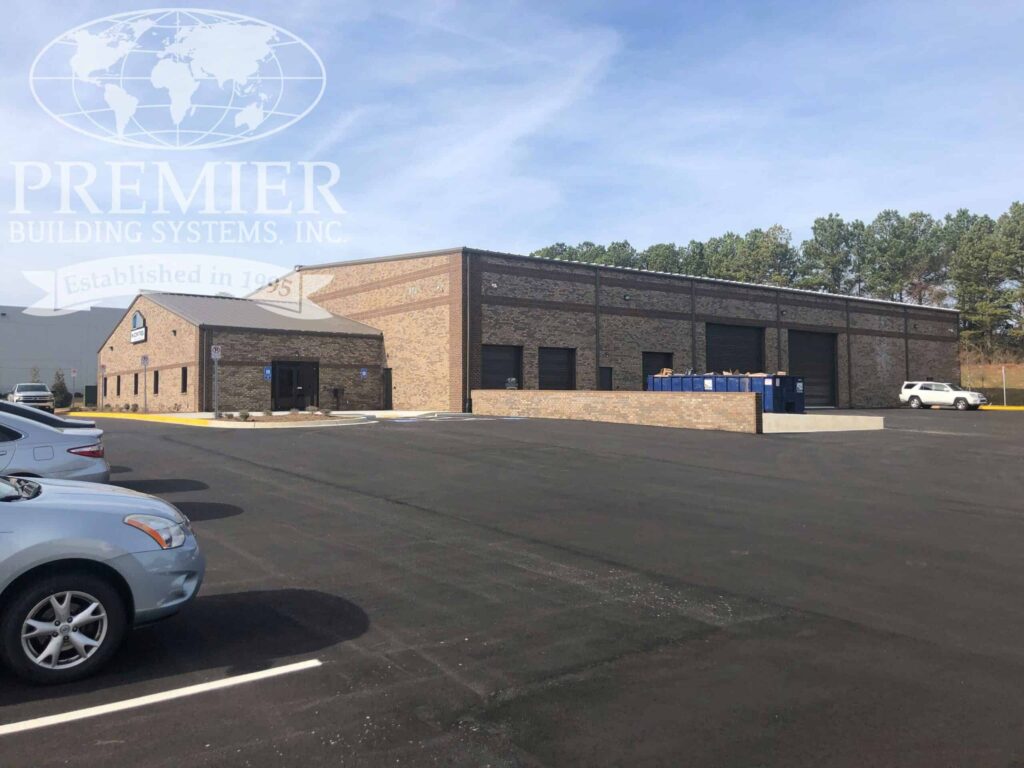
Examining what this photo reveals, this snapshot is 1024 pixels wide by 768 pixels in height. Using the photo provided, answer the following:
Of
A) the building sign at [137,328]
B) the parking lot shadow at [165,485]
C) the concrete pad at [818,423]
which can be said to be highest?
the building sign at [137,328]

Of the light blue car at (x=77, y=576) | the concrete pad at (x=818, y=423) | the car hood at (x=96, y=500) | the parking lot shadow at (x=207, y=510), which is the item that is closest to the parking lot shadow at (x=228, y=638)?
the light blue car at (x=77, y=576)

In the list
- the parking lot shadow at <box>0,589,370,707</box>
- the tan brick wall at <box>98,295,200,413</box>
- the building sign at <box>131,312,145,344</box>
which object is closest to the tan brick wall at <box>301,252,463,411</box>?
the tan brick wall at <box>98,295,200,413</box>

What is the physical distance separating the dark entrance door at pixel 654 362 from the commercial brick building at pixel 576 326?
7 centimetres

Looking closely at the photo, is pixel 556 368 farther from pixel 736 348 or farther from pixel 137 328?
pixel 137 328

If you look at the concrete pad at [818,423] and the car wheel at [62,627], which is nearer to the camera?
the car wheel at [62,627]

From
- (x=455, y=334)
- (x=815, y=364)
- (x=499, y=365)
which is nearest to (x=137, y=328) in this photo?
(x=455, y=334)

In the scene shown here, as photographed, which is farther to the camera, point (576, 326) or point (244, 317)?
point (244, 317)

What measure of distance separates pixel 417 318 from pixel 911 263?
65687mm

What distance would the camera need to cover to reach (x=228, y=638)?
201 inches

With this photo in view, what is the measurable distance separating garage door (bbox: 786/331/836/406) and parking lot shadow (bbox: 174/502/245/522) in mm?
41737

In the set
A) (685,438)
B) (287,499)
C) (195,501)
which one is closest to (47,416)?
(195,501)

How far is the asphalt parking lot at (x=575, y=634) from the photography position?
3.67 m

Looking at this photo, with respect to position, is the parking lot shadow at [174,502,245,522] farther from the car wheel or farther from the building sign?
the building sign

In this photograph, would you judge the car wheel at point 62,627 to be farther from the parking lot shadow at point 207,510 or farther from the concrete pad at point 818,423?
the concrete pad at point 818,423
